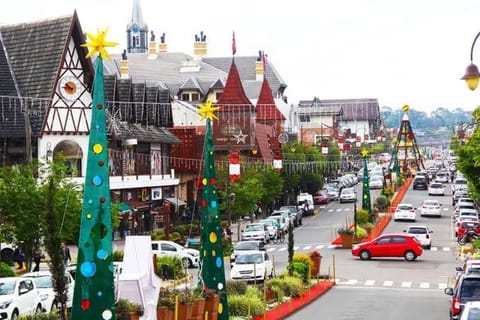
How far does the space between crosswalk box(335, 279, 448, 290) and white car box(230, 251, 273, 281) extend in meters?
3.12

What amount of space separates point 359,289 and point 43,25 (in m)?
29.1

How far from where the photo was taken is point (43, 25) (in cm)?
5916

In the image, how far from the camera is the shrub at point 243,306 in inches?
1126

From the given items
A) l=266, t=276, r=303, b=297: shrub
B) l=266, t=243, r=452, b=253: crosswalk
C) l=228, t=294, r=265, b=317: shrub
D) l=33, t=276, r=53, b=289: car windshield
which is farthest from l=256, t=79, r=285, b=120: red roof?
l=228, t=294, r=265, b=317: shrub

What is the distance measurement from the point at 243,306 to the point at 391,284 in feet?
Result: 41.9

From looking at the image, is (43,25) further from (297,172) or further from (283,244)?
(297,172)

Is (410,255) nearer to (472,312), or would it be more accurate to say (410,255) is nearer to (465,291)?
(465,291)

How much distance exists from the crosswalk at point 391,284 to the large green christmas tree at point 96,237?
23.8m

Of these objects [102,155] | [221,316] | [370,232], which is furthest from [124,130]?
[102,155]

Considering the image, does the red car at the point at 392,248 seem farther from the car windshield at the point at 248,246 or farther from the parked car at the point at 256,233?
the parked car at the point at 256,233

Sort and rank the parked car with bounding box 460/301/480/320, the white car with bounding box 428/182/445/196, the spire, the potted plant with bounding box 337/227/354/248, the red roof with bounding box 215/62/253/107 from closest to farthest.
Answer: the parked car with bounding box 460/301/480/320 < the potted plant with bounding box 337/227/354/248 < the red roof with bounding box 215/62/253/107 < the white car with bounding box 428/182/445/196 < the spire

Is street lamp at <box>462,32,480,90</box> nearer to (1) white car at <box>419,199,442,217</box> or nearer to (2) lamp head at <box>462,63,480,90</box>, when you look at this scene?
(2) lamp head at <box>462,63,480,90</box>

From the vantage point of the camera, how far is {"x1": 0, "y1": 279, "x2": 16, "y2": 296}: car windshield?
27.5 meters

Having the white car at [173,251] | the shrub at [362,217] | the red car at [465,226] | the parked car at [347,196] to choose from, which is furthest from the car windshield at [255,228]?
the parked car at [347,196]
